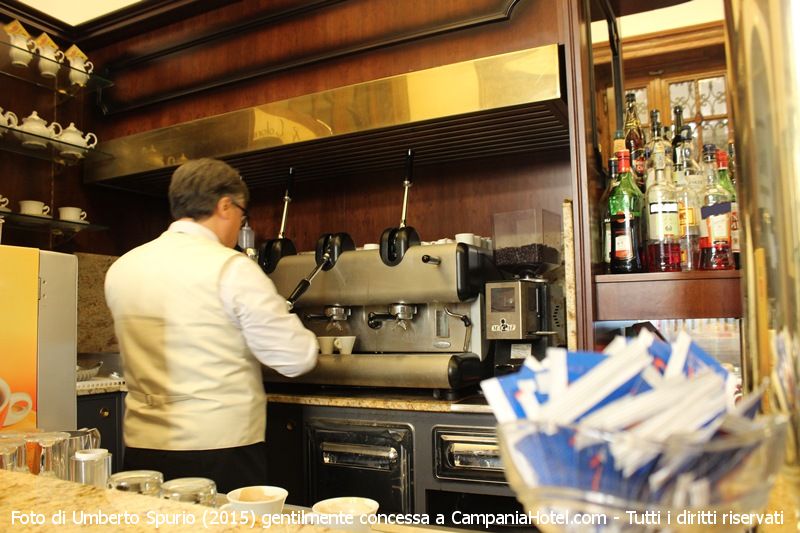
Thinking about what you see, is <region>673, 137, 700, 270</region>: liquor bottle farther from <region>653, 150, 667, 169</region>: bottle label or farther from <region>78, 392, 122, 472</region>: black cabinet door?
<region>78, 392, 122, 472</region>: black cabinet door

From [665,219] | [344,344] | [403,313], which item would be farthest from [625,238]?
[344,344]

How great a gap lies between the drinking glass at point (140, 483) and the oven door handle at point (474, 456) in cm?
120

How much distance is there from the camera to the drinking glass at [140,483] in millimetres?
809

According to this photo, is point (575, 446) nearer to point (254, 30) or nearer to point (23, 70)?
point (254, 30)

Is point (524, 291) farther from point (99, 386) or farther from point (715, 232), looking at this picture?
point (99, 386)

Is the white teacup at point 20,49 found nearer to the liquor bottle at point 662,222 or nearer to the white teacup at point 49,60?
the white teacup at point 49,60

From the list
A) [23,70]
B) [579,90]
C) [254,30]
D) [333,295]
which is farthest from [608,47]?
[23,70]

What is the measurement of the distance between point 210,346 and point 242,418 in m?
0.22

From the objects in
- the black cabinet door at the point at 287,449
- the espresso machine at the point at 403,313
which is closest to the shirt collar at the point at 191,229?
the espresso machine at the point at 403,313

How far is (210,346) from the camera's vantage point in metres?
1.67

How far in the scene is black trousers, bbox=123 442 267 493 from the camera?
1.67 metres

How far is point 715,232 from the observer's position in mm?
1729

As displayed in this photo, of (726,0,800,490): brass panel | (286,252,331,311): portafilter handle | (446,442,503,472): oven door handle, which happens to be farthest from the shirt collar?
(726,0,800,490): brass panel

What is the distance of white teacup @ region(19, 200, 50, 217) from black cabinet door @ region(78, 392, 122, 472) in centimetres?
89
